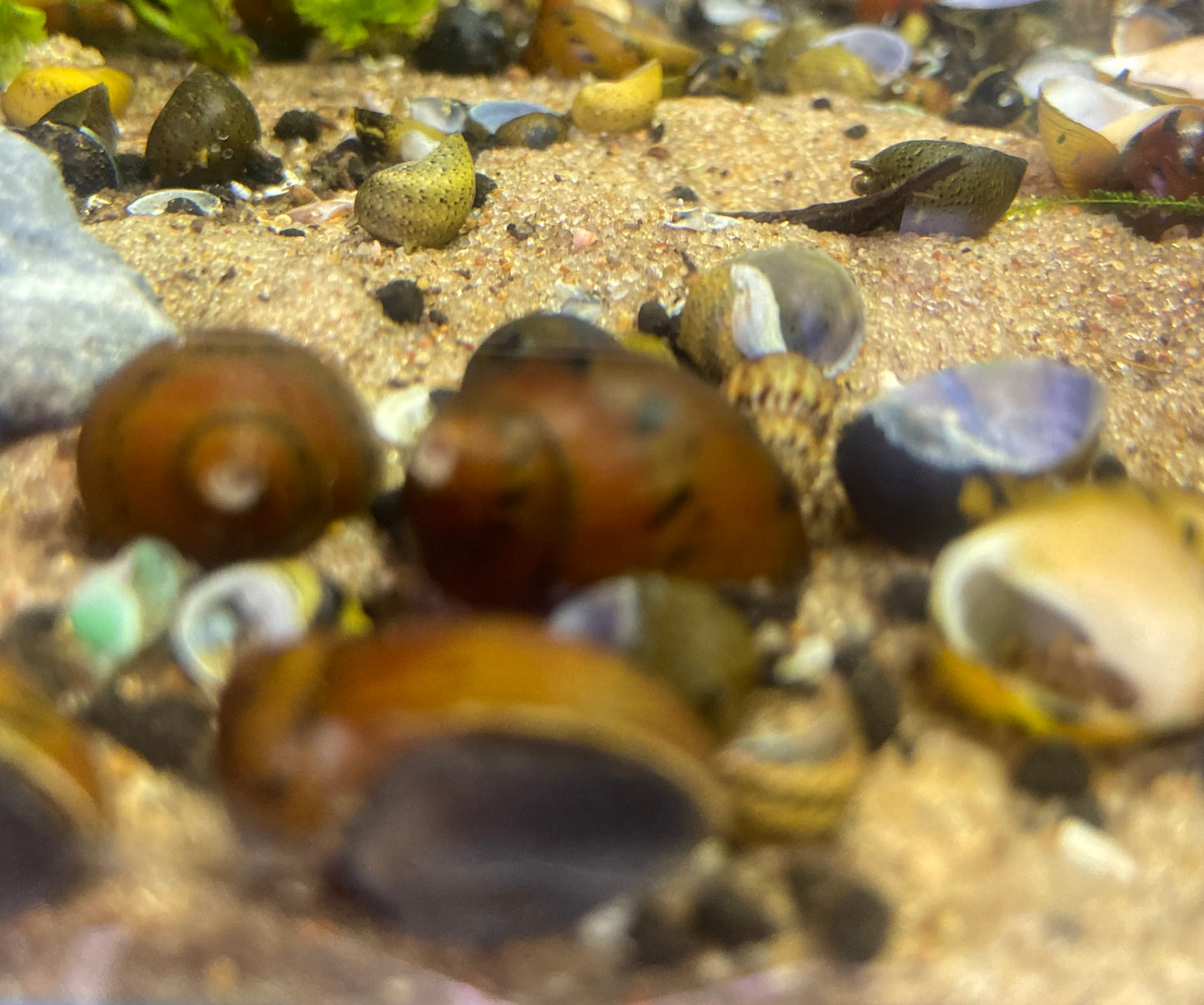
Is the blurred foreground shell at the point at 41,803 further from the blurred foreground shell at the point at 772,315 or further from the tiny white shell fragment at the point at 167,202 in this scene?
the tiny white shell fragment at the point at 167,202

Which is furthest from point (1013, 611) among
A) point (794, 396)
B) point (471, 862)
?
point (471, 862)

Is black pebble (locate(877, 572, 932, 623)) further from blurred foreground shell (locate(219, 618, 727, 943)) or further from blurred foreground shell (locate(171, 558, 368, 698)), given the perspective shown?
blurred foreground shell (locate(171, 558, 368, 698))

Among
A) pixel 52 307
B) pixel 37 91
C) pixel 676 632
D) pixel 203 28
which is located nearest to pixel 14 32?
pixel 37 91

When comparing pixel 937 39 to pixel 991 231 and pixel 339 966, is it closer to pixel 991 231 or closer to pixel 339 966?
pixel 991 231

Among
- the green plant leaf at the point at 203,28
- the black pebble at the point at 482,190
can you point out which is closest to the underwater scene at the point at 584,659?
the black pebble at the point at 482,190

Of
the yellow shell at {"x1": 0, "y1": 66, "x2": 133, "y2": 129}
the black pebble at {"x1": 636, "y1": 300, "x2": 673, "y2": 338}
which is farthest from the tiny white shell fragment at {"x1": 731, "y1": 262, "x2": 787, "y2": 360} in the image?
the yellow shell at {"x1": 0, "y1": 66, "x2": 133, "y2": 129}

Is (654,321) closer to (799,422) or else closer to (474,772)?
(799,422)
